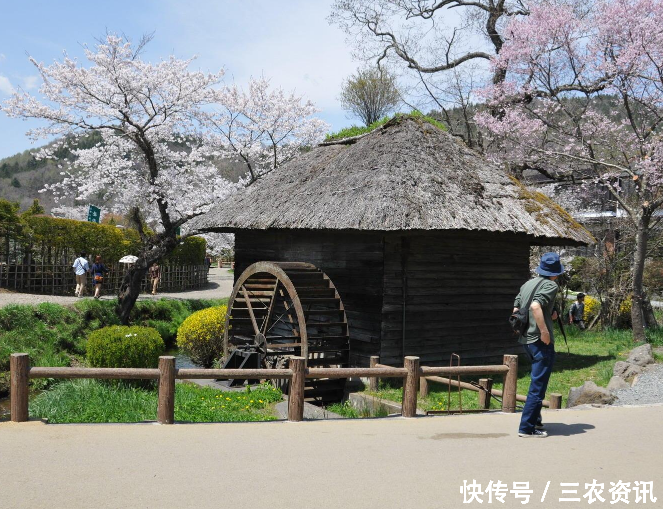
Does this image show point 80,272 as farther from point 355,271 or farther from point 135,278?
point 355,271

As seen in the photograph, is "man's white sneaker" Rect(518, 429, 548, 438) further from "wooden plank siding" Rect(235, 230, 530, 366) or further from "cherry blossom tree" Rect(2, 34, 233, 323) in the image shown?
"cherry blossom tree" Rect(2, 34, 233, 323)

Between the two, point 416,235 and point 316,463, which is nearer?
point 316,463

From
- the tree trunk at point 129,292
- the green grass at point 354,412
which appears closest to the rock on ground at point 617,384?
the green grass at point 354,412

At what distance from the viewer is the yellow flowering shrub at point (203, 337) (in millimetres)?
14672

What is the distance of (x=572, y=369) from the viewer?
11656 mm

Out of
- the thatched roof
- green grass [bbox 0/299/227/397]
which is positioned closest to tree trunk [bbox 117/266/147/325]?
green grass [bbox 0/299/227/397]

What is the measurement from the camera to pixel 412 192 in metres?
10.4

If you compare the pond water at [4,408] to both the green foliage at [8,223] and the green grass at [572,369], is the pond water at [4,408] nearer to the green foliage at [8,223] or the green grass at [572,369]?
the green grass at [572,369]

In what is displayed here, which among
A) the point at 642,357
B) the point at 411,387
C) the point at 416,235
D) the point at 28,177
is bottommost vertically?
the point at 642,357

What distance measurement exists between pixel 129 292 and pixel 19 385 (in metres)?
11.6

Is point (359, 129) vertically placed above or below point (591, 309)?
above

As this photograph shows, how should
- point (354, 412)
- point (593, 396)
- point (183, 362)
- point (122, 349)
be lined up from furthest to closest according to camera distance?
1. point (183, 362)
2. point (122, 349)
3. point (354, 412)
4. point (593, 396)

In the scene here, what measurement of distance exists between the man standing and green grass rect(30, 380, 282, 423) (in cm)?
337

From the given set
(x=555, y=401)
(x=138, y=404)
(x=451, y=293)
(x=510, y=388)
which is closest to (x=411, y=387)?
(x=510, y=388)
